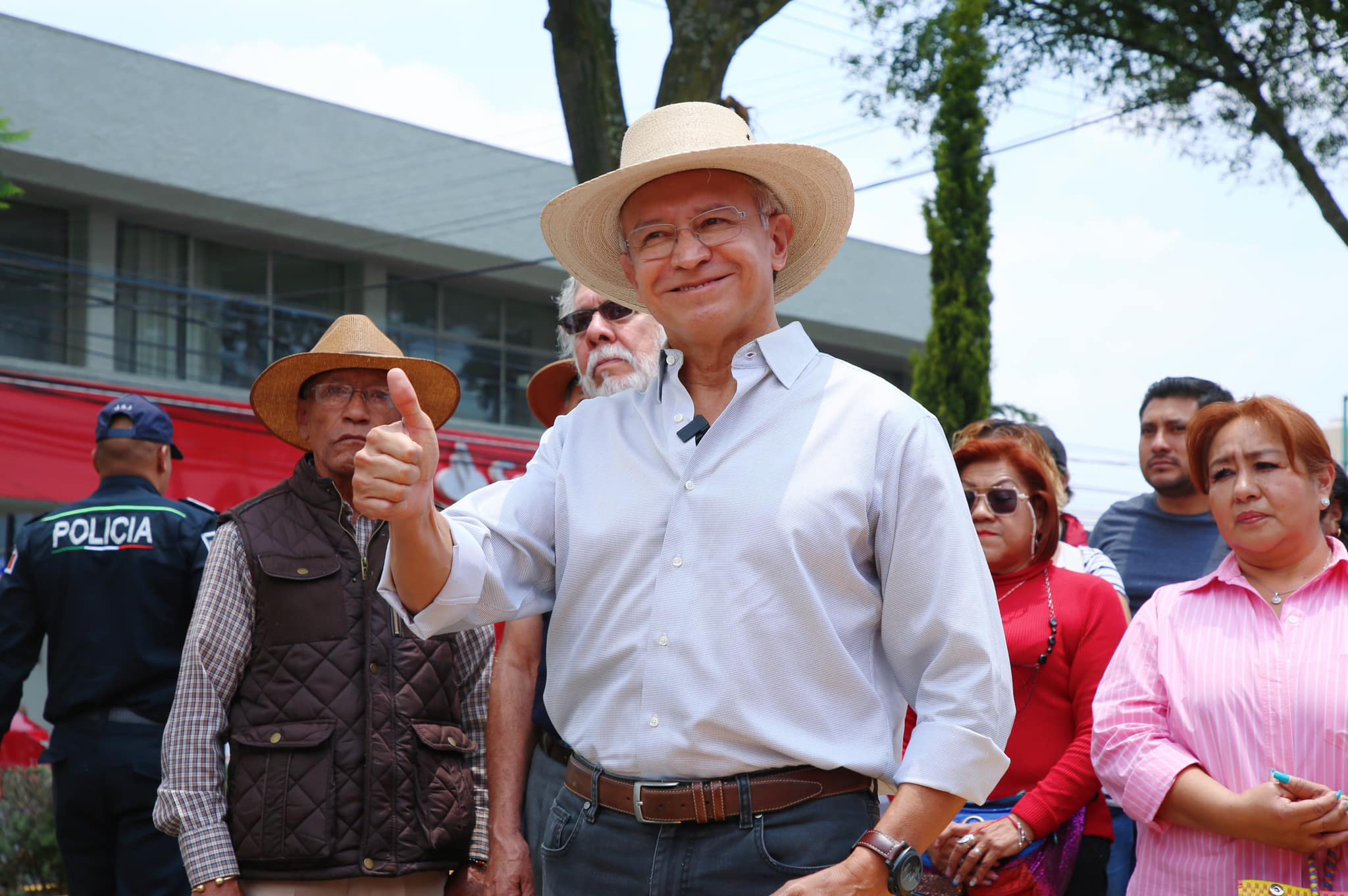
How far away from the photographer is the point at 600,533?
235 centimetres

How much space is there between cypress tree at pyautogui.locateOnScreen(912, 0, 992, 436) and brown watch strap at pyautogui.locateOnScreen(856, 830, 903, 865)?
11.7 m

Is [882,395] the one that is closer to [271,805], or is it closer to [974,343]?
[271,805]

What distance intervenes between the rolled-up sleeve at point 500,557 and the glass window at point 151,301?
53.4 ft

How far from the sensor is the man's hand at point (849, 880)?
2.07m

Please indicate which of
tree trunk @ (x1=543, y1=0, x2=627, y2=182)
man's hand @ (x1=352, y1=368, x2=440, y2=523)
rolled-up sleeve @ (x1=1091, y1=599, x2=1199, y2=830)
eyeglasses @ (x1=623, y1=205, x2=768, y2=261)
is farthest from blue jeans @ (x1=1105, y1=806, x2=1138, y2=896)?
tree trunk @ (x1=543, y1=0, x2=627, y2=182)

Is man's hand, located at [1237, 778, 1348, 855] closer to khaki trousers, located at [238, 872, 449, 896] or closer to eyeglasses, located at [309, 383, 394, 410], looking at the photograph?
khaki trousers, located at [238, 872, 449, 896]

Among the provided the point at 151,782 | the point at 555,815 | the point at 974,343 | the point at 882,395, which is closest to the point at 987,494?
the point at 882,395

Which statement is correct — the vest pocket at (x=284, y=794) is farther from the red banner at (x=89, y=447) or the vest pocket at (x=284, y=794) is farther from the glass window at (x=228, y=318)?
the glass window at (x=228, y=318)

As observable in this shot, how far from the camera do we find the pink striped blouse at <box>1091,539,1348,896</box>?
3195 mm

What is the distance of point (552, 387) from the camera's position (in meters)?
4.58

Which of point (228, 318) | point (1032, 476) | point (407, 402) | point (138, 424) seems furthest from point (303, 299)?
point (407, 402)

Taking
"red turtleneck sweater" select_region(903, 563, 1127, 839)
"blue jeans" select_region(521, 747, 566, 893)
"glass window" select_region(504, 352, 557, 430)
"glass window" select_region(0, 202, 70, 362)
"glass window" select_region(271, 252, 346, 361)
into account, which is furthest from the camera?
Answer: "glass window" select_region(504, 352, 557, 430)

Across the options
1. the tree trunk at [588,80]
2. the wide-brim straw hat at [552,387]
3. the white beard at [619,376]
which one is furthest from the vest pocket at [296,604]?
the tree trunk at [588,80]

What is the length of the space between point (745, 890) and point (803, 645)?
0.40 metres
